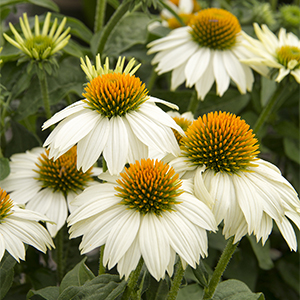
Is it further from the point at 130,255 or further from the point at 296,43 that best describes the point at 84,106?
the point at 296,43

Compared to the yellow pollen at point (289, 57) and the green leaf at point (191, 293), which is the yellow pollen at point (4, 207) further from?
the yellow pollen at point (289, 57)

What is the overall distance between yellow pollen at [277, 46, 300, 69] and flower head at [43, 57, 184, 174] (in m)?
0.30

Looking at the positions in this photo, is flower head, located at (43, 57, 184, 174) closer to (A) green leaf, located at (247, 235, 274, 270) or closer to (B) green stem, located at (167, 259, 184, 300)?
(B) green stem, located at (167, 259, 184, 300)

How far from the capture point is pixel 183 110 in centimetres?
75

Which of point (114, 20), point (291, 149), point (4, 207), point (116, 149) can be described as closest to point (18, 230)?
point (4, 207)

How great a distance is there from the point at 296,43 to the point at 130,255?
1.71 feet

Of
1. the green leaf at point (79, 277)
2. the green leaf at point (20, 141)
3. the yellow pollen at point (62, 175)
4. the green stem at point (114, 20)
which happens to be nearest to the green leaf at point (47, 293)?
the green leaf at point (79, 277)

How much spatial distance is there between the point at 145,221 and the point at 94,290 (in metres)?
0.10

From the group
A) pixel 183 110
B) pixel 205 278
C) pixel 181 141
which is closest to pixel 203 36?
pixel 183 110

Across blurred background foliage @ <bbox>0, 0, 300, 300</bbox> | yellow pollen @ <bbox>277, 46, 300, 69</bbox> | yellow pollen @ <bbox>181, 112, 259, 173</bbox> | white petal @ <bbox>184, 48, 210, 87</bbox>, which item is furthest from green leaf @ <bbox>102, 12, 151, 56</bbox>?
yellow pollen @ <bbox>181, 112, 259, 173</bbox>

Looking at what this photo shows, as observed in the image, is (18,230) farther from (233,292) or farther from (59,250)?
(233,292)

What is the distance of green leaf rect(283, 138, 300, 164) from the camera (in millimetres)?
780

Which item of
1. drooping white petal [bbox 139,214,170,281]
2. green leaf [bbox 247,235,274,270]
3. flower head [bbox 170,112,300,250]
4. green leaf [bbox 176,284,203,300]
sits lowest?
green leaf [bbox 247,235,274,270]

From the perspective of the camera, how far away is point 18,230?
384 mm
